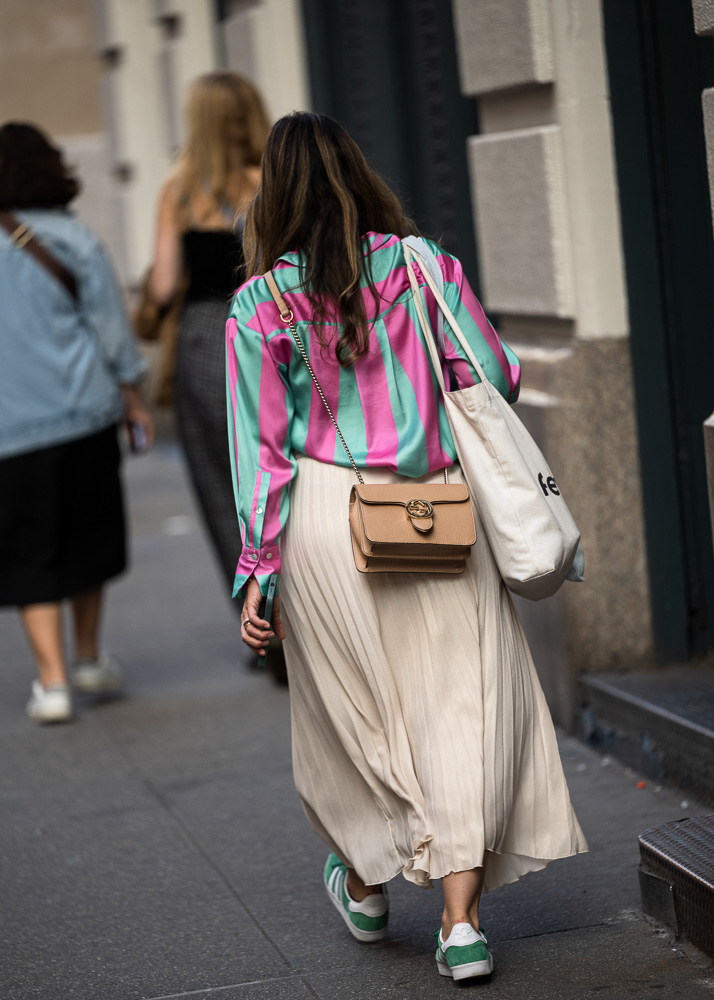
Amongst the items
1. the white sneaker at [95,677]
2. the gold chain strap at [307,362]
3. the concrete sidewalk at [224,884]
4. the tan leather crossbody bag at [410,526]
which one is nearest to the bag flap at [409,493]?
the tan leather crossbody bag at [410,526]

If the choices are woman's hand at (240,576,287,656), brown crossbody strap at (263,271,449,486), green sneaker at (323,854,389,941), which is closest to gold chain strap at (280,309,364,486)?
brown crossbody strap at (263,271,449,486)

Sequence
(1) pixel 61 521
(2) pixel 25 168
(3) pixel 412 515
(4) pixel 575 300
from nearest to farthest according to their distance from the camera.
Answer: (3) pixel 412 515
(4) pixel 575 300
(2) pixel 25 168
(1) pixel 61 521

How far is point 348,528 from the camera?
125 inches

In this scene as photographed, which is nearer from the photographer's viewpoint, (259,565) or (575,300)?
(259,565)

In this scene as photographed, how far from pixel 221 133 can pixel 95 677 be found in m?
2.26

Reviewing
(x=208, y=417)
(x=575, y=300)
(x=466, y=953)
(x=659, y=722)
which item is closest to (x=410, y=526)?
(x=466, y=953)

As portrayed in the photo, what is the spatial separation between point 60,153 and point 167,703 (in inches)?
87.8

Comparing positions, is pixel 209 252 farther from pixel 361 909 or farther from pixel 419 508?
pixel 361 909

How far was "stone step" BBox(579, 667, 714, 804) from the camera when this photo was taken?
4.20 meters

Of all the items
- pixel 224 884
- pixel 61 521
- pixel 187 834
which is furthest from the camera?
pixel 61 521

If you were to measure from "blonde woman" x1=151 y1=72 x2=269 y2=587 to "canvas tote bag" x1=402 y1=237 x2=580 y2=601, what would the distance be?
265 centimetres

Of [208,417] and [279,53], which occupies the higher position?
[279,53]

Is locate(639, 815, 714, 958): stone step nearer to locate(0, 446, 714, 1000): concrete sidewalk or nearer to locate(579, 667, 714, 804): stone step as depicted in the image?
locate(0, 446, 714, 1000): concrete sidewalk

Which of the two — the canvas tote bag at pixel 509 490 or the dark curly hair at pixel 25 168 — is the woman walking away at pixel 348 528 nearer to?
the canvas tote bag at pixel 509 490
